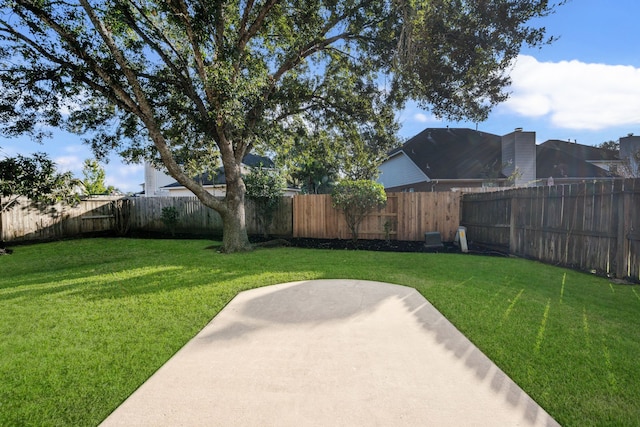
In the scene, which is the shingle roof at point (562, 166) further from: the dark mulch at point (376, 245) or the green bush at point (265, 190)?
the green bush at point (265, 190)

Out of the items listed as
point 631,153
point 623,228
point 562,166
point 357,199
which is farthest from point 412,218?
point 631,153

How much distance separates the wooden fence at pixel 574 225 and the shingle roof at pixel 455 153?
25.3 ft

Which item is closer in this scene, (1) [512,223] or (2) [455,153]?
(1) [512,223]

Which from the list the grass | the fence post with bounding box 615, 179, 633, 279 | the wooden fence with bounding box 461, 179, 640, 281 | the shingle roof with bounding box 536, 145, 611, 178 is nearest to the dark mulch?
the wooden fence with bounding box 461, 179, 640, 281

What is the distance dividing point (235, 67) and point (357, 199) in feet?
16.3

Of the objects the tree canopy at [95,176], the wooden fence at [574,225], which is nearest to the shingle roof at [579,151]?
the wooden fence at [574,225]

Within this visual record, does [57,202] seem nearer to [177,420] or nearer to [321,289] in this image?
[321,289]

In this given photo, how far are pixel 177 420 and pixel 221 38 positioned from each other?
7670 millimetres

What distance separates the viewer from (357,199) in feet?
31.3

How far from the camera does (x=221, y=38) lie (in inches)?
281

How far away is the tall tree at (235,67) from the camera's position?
661cm

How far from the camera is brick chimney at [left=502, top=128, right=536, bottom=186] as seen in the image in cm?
1623

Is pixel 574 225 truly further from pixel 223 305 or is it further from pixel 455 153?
pixel 455 153

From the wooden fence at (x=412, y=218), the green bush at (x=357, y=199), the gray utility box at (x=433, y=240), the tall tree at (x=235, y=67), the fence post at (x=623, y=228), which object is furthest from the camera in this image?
the wooden fence at (x=412, y=218)
